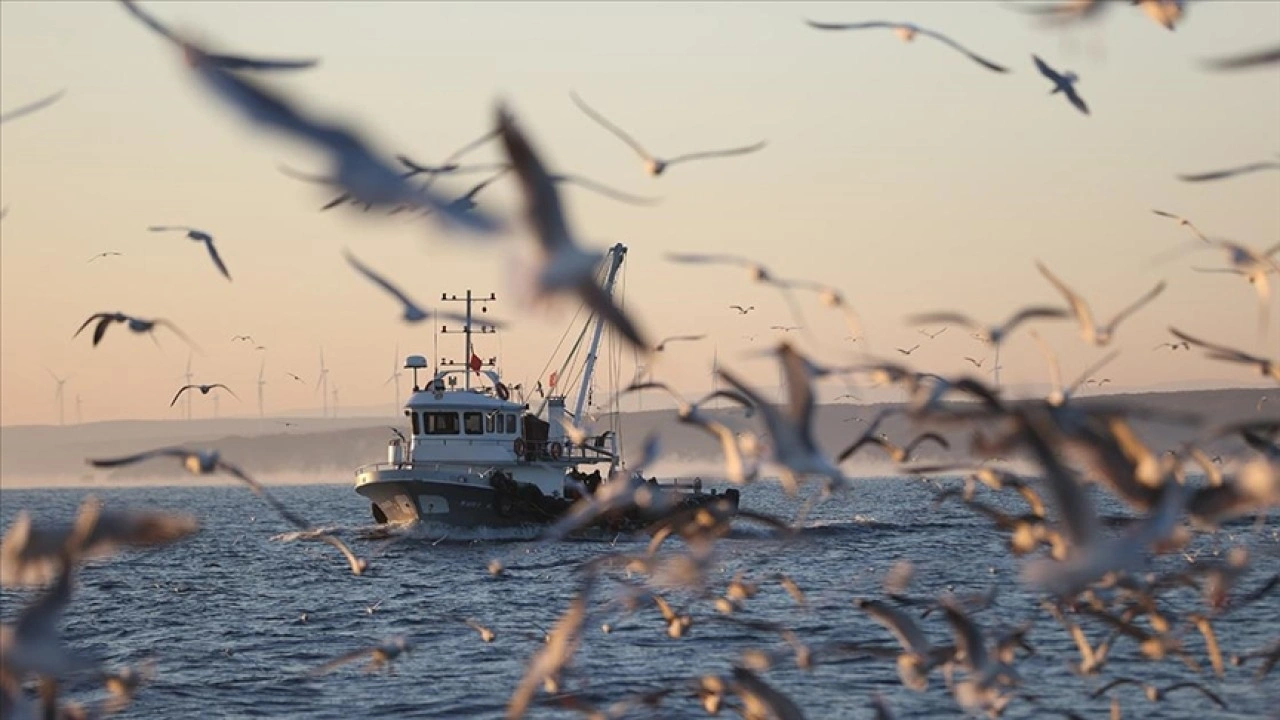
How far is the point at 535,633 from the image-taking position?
111ft

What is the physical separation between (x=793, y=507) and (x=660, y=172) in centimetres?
13354

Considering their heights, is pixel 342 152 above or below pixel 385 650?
above

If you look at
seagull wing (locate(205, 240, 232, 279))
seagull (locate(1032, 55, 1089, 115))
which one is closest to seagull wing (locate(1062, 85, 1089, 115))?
seagull (locate(1032, 55, 1089, 115))

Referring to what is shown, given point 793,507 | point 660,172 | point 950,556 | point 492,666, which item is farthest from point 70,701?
point 793,507

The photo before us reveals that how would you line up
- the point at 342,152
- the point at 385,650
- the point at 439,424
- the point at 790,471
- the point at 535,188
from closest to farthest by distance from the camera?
the point at 342,152 < the point at 535,188 < the point at 790,471 < the point at 385,650 < the point at 439,424

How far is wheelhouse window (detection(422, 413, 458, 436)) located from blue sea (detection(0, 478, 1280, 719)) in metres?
4.44

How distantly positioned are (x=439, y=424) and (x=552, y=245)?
200 ft

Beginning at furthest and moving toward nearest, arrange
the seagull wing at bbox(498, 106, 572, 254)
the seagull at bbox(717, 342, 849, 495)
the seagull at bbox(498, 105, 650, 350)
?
the seagull at bbox(717, 342, 849, 495), the seagull wing at bbox(498, 106, 572, 254), the seagull at bbox(498, 105, 650, 350)

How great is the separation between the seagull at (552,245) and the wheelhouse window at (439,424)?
60.8 m

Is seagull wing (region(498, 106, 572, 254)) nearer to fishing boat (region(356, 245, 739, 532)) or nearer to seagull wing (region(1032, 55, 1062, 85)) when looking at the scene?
seagull wing (region(1032, 55, 1062, 85))

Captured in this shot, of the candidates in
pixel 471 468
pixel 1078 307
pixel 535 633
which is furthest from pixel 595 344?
pixel 1078 307

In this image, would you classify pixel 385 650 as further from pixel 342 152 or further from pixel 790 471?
pixel 342 152

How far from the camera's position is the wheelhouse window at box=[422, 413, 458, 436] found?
66.2 meters

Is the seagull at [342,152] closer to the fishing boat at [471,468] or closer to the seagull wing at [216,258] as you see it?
the seagull wing at [216,258]
